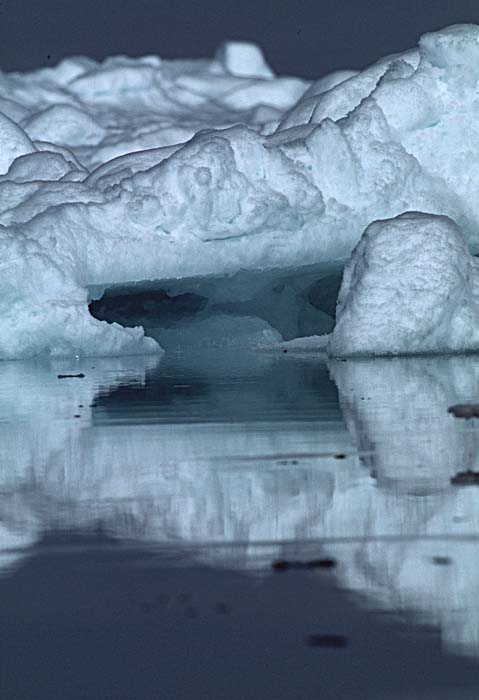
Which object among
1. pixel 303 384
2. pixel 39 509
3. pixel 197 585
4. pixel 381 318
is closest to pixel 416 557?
pixel 197 585

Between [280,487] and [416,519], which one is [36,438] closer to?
[280,487]

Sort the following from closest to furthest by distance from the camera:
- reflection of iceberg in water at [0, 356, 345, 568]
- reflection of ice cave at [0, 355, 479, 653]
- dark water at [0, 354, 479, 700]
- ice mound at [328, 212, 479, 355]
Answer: dark water at [0, 354, 479, 700] < reflection of ice cave at [0, 355, 479, 653] < reflection of iceberg in water at [0, 356, 345, 568] < ice mound at [328, 212, 479, 355]

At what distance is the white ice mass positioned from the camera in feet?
64.2

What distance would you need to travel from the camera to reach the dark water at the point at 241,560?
3.05 meters

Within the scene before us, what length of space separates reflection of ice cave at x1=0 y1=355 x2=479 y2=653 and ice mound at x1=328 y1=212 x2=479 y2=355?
Answer: 8.03 meters

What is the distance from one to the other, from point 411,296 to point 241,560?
601 inches

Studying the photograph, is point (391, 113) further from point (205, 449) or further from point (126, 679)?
point (126, 679)

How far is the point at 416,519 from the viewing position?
4801mm

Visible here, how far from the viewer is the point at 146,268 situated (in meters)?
23.6

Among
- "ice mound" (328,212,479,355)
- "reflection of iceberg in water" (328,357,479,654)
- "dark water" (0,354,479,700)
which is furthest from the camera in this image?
"ice mound" (328,212,479,355)

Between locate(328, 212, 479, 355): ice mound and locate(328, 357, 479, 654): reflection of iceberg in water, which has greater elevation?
locate(328, 212, 479, 355): ice mound

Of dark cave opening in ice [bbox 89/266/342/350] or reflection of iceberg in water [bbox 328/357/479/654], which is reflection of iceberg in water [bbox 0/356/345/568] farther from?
dark cave opening in ice [bbox 89/266/342/350]

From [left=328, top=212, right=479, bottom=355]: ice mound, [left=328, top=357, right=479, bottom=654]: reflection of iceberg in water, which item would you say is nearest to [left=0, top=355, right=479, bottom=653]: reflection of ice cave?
[left=328, top=357, right=479, bottom=654]: reflection of iceberg in water

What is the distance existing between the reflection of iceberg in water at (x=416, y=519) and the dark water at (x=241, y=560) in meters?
0.01
